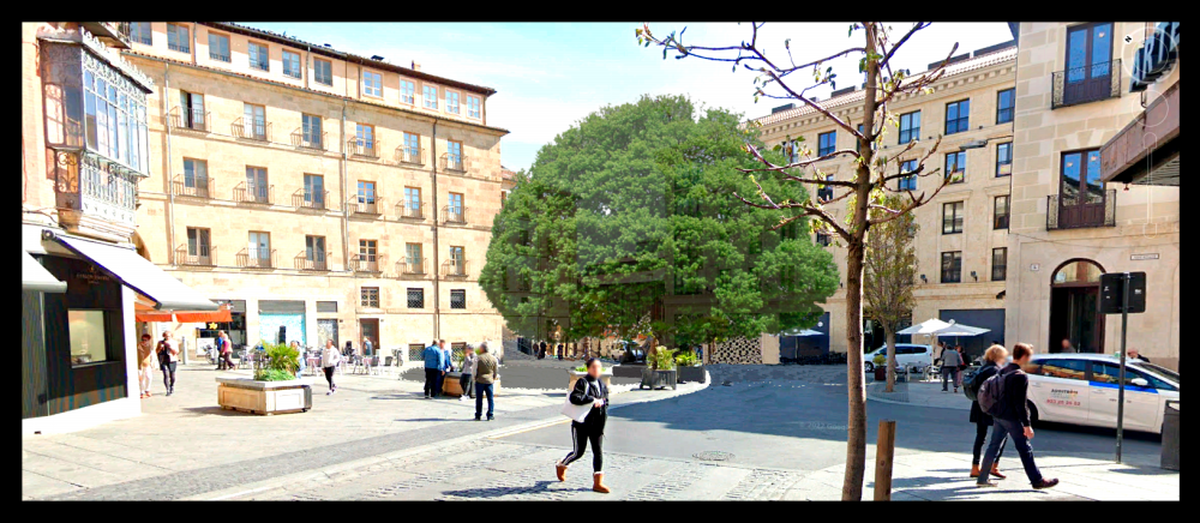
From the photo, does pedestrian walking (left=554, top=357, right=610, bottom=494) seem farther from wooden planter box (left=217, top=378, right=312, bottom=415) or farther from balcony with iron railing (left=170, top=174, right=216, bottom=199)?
balcony with iron railing (left=170, top=174, right=216, bottom=199)

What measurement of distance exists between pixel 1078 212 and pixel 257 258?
115 feet

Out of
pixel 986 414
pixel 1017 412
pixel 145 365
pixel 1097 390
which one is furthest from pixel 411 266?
pixel 1017 412

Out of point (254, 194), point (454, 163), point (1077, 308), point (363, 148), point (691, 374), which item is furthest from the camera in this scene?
point (454, 163)

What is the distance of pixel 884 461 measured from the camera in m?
4.68

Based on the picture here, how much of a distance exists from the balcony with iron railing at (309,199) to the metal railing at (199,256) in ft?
15.3

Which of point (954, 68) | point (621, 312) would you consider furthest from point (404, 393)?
point (954, 68)

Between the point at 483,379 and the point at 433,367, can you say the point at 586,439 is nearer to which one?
the point at 483,379

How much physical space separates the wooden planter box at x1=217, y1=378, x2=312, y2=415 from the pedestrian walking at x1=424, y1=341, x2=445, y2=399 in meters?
3.16

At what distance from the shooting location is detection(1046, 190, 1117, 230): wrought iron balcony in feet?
55.9

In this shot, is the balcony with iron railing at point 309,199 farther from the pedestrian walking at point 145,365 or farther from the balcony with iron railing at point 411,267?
the pedestrian walking at point 145,365

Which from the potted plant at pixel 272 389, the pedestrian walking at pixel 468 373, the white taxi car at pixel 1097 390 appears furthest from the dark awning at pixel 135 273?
the white taxi car at pixel 1097 390

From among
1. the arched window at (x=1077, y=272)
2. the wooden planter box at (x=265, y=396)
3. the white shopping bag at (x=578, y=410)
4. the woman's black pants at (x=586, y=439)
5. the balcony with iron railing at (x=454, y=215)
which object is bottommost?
the wooden planter box at (x=265, y=396)

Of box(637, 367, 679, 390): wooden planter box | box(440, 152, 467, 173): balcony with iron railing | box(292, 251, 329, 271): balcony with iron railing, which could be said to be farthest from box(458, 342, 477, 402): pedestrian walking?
box(440, 152, 467, 173): balcony with iron railing

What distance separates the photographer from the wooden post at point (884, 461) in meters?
4.68
